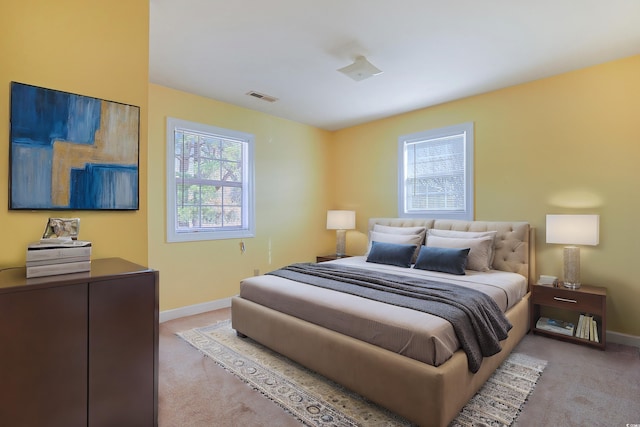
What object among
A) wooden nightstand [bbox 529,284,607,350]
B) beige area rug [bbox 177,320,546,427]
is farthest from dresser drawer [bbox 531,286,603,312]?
beige area rug [bbox 177,320,546,427]

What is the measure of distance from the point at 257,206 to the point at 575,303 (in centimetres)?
360

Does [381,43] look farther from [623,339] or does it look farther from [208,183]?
[623,339]

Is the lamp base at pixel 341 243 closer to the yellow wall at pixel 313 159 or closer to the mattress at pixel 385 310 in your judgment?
the yellow wall at pixel 313 159

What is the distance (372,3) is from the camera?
2.05 metres

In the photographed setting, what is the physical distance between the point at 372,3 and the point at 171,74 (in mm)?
2108

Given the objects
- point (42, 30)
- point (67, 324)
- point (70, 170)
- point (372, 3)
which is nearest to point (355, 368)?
point (67, 324)

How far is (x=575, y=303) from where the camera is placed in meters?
2.76

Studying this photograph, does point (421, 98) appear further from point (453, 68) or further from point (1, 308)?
point (1, 308)

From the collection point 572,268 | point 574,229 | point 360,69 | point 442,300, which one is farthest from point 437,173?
point 442,300

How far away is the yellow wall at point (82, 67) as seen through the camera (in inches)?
58.9

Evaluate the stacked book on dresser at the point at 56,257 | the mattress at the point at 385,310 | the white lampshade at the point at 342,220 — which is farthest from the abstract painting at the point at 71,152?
the white lampshade at the point at 342,220

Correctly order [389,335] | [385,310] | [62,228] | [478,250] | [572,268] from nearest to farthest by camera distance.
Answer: [62,228] → [389,335] → [385,310] → [572,268] → [478,250]

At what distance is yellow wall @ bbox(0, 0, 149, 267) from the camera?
1.50 meters

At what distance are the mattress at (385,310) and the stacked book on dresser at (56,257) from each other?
1.42m
